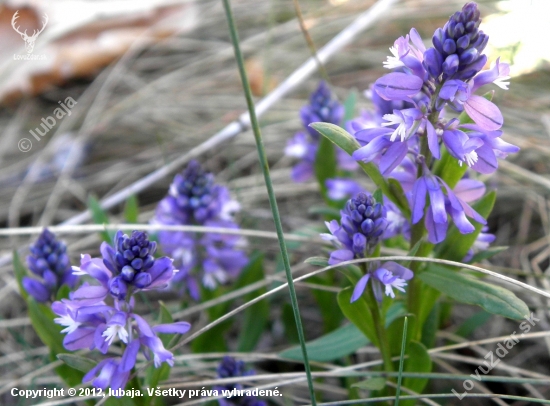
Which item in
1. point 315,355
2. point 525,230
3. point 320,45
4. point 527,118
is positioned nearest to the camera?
point 315,355

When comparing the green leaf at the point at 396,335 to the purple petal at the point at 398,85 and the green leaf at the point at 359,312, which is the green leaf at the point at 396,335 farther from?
the purple petal at the point at 398,85

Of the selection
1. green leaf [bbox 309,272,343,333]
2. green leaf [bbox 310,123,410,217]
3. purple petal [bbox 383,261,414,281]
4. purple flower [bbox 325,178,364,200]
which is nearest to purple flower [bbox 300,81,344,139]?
purple flower [bbox 325,178,364,200]

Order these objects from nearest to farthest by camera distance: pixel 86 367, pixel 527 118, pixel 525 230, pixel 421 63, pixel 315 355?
pixel 421 63, pixel 86 367, pixel 315 355, pixel 525 230, pixel 527 118

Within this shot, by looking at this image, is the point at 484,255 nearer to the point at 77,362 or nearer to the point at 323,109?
the point at 323,109

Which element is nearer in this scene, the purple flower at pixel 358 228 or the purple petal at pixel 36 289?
the purple flower at pixel 358 228

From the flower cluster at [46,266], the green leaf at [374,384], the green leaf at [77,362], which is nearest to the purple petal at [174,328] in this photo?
the green leaf at [77,362]

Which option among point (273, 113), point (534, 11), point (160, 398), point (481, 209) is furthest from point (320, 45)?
point (160, 398)

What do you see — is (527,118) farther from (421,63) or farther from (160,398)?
(160,398)
